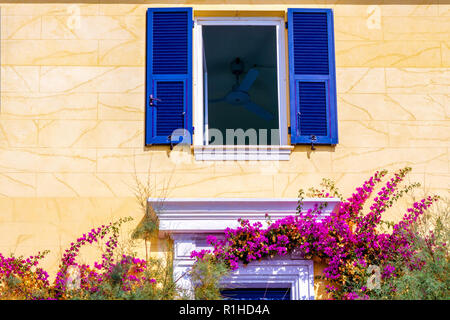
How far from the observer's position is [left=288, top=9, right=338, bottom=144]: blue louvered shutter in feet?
27.4

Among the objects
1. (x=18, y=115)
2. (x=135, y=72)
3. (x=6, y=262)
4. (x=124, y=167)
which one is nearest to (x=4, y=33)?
(x=18, y=115)

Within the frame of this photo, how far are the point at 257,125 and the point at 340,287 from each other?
7.10 meters

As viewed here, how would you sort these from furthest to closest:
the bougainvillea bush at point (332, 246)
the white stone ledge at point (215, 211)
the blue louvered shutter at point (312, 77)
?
the blue louvered shutter at point (312, 77)
the white stone ledge at point (215, 211)
the bougainvillea bush at point (332, 246)

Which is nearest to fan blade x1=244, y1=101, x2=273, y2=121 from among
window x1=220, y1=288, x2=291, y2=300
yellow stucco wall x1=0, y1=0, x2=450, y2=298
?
yellow stucco wall x1=0, y1=0, x2=450, y2=298

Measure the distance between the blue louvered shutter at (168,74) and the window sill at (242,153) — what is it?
0.29m

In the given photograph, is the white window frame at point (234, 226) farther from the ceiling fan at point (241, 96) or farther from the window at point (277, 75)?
the ceiling fan at point (241, 96)

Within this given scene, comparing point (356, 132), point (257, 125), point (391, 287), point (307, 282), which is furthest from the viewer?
point (257, 125)

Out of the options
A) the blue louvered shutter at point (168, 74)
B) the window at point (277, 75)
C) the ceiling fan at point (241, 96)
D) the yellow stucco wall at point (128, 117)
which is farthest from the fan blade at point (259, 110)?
the blue louvered shutter at point (168, 74)

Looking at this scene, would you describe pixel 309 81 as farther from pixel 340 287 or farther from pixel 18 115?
pixel 18 115

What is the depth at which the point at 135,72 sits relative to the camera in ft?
27.9

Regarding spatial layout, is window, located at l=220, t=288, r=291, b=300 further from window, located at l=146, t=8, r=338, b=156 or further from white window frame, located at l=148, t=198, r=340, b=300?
window, located at l=146, t=8, r=338, b=156

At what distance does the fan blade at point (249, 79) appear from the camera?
12.0 meters

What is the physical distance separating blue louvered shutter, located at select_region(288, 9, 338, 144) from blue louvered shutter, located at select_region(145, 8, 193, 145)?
1.18 meters

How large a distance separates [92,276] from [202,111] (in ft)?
7.52
